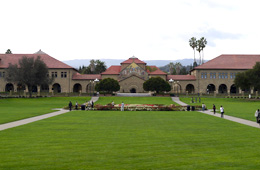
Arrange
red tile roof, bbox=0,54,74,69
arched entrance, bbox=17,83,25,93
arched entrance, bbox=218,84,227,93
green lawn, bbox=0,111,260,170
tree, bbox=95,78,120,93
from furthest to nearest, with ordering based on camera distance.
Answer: arched entrance, bbox=218,84,227,93 < red tile roof, bbox=0,54,74,69 < arched entrance, bbox=17,83,25,93 < tree, bbox=95,78,120,93 < green lawn, bbox=0,111,260,170

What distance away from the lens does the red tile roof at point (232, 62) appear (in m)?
91.2

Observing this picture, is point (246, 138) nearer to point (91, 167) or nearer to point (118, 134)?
point (118, 134)

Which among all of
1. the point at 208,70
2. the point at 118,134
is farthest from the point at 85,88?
the point at 118,134

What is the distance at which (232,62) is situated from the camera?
93125 millimetres

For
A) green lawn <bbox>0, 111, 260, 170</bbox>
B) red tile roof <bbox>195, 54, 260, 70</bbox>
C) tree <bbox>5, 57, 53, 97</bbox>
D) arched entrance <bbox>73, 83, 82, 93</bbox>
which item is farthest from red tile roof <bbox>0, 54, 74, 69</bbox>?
green lawn <bbox>0, 111, 260, 170</bbox>

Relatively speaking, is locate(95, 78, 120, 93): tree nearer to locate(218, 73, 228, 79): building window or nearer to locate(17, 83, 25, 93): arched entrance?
locate(17, 83, 25, 93): arched entrance

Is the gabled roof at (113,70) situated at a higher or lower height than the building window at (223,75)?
higher

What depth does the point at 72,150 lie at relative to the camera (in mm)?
12328

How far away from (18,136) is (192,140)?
29.7 ft

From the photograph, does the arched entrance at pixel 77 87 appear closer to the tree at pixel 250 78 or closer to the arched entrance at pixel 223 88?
the arched entrance at pixel 223 88

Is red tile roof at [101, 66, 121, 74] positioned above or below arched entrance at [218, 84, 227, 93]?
above

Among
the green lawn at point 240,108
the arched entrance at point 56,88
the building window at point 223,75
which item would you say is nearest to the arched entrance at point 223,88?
the building window at point 223,75

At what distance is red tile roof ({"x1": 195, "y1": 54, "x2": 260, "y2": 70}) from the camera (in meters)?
91.2

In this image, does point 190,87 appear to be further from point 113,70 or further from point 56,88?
point 56,88
